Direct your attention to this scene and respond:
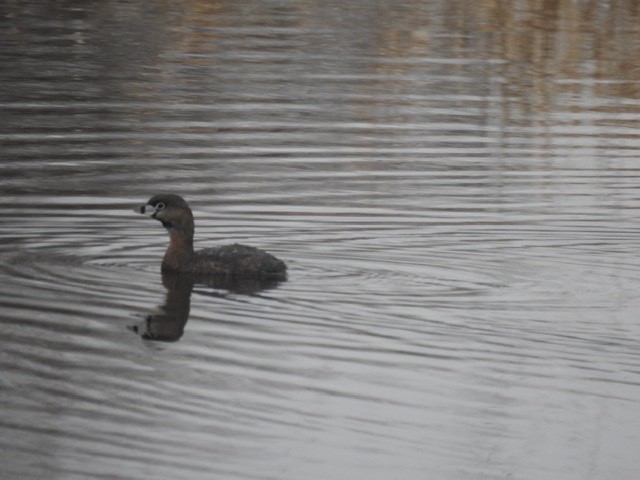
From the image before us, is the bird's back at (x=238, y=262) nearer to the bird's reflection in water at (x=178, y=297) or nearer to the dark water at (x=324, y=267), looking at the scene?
the bird's reflection in water at (x=178, y=297)

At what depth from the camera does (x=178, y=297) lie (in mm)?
14570

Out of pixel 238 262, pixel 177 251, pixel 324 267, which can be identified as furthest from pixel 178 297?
pixel 324 267

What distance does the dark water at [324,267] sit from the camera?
10703 mm

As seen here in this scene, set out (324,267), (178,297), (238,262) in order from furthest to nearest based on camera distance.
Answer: (324,267), (238,262), (178,297)

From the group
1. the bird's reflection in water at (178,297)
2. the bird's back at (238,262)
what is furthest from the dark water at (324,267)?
the bird's back at (238,262)

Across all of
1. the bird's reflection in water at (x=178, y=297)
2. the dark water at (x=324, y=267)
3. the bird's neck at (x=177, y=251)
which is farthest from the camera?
the bird's neck at (x=177, y=251)

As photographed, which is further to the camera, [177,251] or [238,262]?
[177,251]

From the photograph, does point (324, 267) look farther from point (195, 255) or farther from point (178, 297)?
point (178, 297)

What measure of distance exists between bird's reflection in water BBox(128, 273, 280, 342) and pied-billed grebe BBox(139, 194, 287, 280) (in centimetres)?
6

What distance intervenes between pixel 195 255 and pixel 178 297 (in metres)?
0.80

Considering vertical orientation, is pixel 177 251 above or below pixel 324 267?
above

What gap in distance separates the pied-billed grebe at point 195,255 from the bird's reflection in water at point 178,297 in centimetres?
6

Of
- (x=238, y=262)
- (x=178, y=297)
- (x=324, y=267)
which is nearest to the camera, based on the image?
(x=178, y=297)

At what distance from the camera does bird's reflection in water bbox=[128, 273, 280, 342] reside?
43.7 feet
